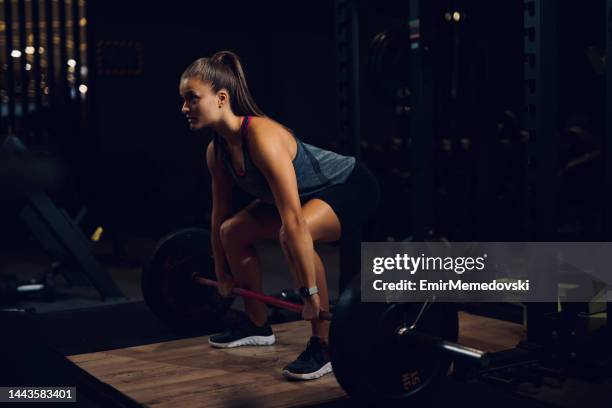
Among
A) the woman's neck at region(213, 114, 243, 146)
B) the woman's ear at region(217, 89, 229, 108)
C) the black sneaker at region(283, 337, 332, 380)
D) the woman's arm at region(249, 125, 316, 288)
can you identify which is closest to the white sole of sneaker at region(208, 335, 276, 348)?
the black sneaker at region(283, 337, 332, 380)

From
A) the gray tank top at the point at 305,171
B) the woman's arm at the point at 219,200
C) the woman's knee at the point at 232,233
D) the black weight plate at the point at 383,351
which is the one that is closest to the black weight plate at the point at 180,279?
the woman's arm at the point at 219,200

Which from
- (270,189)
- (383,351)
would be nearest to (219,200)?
(270,189)

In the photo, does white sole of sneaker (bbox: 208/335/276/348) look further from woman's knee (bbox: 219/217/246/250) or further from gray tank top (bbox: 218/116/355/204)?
gray tank top (bbox: 218/116/355/204)

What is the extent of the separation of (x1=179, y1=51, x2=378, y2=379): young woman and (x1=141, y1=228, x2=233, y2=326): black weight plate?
0.42 meters

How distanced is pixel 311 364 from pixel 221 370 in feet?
1.08

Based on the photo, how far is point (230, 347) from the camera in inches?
125

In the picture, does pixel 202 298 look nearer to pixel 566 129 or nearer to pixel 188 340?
pixel 188 340

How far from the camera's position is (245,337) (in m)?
3.21

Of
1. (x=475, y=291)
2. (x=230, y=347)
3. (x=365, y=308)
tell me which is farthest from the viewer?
(x=475, y=291)

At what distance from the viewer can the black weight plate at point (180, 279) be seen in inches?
136

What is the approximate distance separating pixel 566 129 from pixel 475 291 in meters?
2.07

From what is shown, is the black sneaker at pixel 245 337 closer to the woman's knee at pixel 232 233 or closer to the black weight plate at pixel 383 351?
the woman's knee at pixel 232 233

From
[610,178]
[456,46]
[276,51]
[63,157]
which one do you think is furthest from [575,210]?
[63,157]

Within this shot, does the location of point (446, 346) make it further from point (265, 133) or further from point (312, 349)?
point (265, 133)
